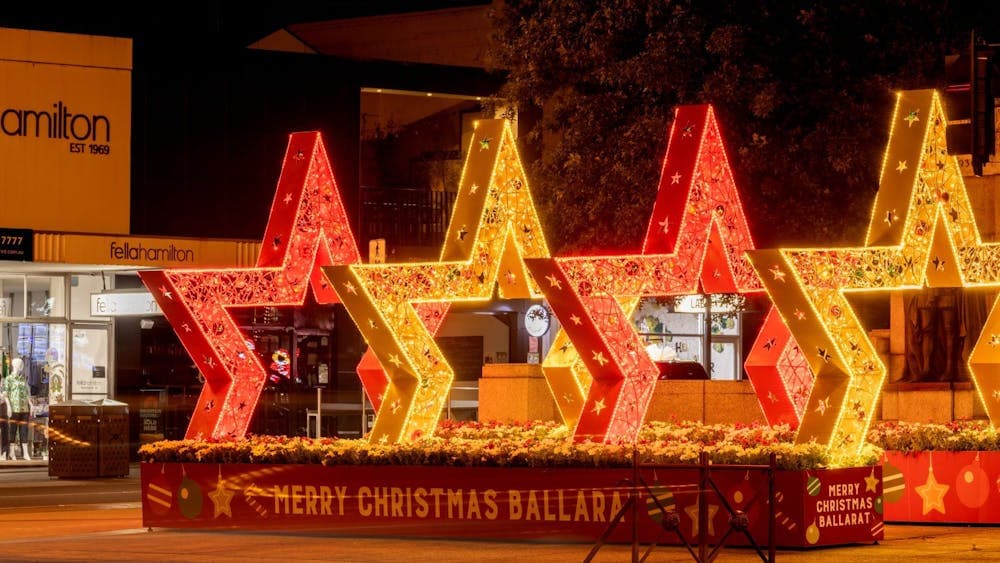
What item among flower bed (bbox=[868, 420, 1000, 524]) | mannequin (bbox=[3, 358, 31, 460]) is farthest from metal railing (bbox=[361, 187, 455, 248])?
flower bed (bbox=[868, 420, 1000, 524])

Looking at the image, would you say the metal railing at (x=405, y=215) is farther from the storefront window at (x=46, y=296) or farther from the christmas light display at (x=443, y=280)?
the christmas light display at (x=443, y=280)

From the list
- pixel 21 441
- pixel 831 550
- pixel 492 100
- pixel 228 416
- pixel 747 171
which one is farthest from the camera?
pixel 21 441

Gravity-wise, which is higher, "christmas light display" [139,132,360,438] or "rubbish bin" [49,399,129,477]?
"christmas light display" [139,132,360,438]

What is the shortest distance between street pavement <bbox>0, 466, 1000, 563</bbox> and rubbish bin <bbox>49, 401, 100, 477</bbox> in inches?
328

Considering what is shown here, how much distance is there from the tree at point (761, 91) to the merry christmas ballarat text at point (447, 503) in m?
10.1

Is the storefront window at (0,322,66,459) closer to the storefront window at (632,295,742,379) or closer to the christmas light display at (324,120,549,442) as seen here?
the storefront window at (632,295,742,379)

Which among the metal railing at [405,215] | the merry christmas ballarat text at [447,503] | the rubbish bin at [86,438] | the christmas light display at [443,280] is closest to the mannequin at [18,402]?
the rubbish bin at [86,438]

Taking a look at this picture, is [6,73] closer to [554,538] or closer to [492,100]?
[492,100]

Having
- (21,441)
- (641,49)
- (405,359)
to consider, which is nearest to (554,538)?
(405,359)

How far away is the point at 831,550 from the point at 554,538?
9.01 ft

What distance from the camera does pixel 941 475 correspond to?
1958 cm

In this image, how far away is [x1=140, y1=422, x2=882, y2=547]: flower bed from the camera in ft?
54.5

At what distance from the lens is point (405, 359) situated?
733 inches

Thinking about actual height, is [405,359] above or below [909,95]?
below
